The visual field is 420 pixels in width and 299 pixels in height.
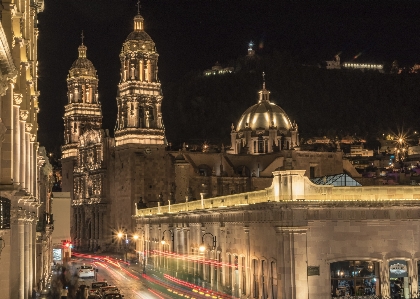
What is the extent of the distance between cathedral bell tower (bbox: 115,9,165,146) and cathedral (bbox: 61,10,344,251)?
0.40 feet

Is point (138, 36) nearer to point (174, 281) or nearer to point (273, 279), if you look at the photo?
point (174, 281)

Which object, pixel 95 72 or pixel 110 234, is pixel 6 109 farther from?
pixel 95 72

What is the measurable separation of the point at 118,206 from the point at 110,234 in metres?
4.57

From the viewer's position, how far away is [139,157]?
3455 inches

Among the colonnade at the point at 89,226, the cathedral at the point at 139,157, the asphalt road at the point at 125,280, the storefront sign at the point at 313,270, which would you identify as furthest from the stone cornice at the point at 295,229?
the colonnade at the point at 89,226

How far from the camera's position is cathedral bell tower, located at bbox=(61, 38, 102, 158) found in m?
105

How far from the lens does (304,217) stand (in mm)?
32031

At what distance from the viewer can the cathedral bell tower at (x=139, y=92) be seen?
282ft

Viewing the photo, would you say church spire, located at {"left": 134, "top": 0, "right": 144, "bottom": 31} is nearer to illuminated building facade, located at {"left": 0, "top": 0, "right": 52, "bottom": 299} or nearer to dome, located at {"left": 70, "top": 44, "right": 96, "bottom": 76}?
dome, located at {"left": 70, "top": 44, "right": 96, "bottom": 76}

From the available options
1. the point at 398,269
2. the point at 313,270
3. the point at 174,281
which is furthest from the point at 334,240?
the point at 174,281

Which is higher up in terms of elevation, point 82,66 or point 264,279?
point 82,66

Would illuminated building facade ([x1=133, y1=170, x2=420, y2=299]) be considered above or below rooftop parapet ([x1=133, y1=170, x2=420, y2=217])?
below

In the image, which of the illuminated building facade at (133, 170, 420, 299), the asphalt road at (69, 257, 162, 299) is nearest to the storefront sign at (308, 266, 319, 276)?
the illuminated building facade at (133, 170, 420, 299)

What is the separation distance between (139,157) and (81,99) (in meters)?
22.3
